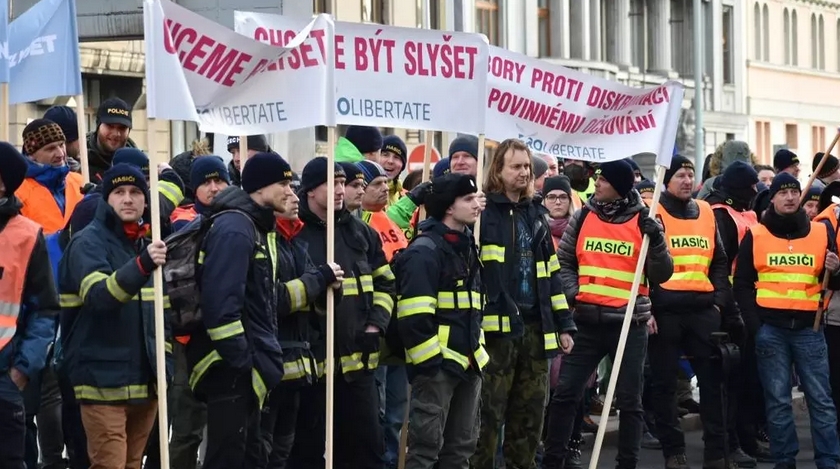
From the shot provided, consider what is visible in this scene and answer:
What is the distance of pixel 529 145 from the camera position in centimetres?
1260

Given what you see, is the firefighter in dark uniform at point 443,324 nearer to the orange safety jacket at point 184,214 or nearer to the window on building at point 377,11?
the orange safety jacket at point 184,214

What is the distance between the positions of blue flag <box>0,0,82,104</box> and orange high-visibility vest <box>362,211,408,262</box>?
1.99 metres

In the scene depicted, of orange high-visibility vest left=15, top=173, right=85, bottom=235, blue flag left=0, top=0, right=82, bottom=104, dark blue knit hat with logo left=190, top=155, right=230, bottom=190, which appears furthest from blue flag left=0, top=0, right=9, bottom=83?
dark blue knit hat with logo left=190, top=155, right=230, bottom=190

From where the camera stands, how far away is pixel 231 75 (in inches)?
429

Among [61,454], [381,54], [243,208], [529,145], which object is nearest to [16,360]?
[243,208]

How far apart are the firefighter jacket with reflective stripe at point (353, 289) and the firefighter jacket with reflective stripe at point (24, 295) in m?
1.52

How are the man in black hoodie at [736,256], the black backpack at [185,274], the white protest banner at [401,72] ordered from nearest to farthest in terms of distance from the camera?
the black backpack at [185,274] → the white protest banner at [401,72] → the man in black hoodie at [736,256]

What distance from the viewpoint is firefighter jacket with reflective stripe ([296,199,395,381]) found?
11.0 m

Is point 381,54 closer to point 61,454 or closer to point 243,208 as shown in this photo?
point 243,208

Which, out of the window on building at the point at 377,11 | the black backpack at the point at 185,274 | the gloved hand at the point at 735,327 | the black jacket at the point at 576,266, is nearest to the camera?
the black backpack at the point at 185,274

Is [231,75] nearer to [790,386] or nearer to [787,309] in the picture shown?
[787,309]

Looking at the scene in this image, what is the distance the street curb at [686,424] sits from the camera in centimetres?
1549

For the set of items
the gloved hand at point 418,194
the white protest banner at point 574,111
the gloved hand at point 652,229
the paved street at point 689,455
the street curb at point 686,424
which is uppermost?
the white protest banner at point 574,111

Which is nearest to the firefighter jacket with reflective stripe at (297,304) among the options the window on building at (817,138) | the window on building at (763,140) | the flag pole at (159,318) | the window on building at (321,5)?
the flag pole at (159,318)
